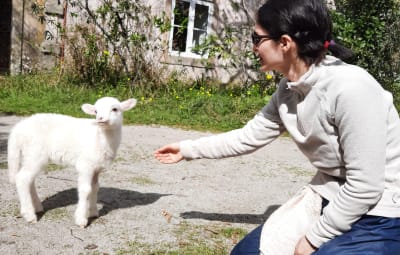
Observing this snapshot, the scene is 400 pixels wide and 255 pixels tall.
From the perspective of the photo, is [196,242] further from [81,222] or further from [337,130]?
[337,130]

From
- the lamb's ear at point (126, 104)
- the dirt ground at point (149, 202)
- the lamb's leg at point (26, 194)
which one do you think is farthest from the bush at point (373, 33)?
the lamb's leg at point (26, 194)

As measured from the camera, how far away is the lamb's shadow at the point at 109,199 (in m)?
4.55

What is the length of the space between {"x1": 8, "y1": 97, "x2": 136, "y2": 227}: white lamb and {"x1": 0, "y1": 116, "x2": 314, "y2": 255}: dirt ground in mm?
237

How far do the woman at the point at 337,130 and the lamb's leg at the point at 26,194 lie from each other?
240 centimetres

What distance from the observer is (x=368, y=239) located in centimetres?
237

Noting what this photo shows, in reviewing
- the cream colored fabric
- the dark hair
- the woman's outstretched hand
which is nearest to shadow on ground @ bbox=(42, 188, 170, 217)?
the woman's outstretched hand

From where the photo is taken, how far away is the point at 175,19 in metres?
12.4

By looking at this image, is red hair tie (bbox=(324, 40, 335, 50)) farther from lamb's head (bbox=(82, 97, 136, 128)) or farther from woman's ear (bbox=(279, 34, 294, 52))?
lamb's head (bbox=(82, 97, 136, 128))

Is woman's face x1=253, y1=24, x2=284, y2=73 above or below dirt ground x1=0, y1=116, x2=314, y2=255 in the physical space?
above

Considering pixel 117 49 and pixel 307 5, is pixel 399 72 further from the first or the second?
pixel 307 5

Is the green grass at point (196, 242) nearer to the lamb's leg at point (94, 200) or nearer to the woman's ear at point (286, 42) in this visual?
the lamb's leg at point (94, 200)

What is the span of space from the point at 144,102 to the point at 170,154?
645 cm

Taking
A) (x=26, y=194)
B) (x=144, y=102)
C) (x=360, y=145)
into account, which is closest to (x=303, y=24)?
(x=360, y=145)

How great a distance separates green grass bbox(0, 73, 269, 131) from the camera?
28.8 feet
